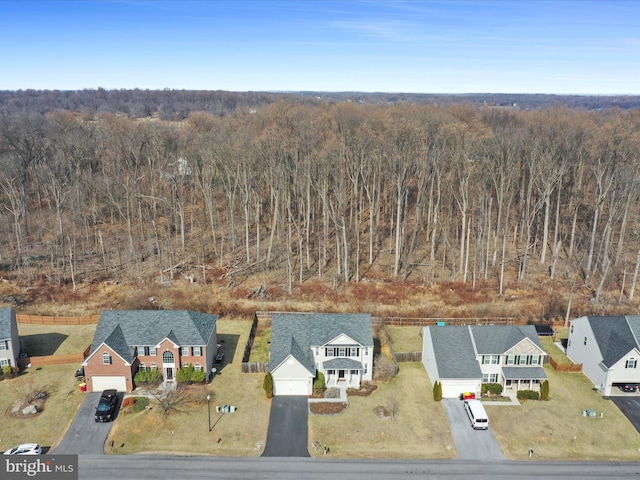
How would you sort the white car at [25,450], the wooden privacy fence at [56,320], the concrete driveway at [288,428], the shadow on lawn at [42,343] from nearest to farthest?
the white car at [25,450], the concrete driveway at [288,428], the shadow on lawn at [42,343], the wooden privacy fence at [56,320]

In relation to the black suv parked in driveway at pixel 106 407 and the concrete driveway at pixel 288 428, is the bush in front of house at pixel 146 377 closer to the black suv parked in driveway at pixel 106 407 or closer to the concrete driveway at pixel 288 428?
the black suv parked in driveway at pixel 106 407

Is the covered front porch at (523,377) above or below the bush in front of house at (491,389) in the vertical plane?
above

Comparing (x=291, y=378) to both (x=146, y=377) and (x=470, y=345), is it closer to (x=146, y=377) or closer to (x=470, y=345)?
(x=146, y=377)

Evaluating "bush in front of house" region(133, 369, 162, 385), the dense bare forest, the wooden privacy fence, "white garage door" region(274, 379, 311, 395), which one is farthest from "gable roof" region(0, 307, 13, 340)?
"white garage door" region(274, 379, 311, 395)

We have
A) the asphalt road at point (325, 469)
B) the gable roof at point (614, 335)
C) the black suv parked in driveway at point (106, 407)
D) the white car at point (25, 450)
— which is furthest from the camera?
the gable roof at point (614, 335)

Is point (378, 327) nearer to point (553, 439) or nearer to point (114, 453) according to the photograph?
point (553, 439)

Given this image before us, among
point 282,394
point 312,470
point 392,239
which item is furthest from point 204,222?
point 312,470

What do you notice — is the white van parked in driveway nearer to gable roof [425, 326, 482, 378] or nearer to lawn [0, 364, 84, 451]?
gable roof [425, 326, 482, 378]

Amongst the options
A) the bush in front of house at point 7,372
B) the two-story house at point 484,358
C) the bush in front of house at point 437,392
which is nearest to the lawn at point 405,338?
the two-story house at point 484,358

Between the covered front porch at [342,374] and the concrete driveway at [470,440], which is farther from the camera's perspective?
the covered front porch at [342,374]
